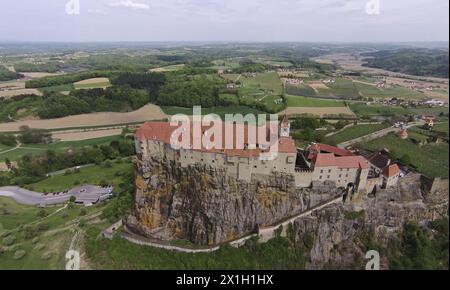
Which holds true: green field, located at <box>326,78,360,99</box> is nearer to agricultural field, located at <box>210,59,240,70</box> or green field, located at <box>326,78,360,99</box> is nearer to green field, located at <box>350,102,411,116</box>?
green field, located at <box>350,102,411,116</box>

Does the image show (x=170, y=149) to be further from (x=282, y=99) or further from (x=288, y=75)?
(x=288, y=75)

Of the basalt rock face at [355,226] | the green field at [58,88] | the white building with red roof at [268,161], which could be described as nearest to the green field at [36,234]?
the white building with red roof at [268,161]

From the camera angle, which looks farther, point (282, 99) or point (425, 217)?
point (282, 99)

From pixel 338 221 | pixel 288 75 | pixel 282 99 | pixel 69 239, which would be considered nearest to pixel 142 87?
pixel 282 99

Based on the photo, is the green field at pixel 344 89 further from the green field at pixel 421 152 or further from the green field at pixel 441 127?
the green field at pixel 421 152

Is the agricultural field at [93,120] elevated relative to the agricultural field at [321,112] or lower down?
lower down
